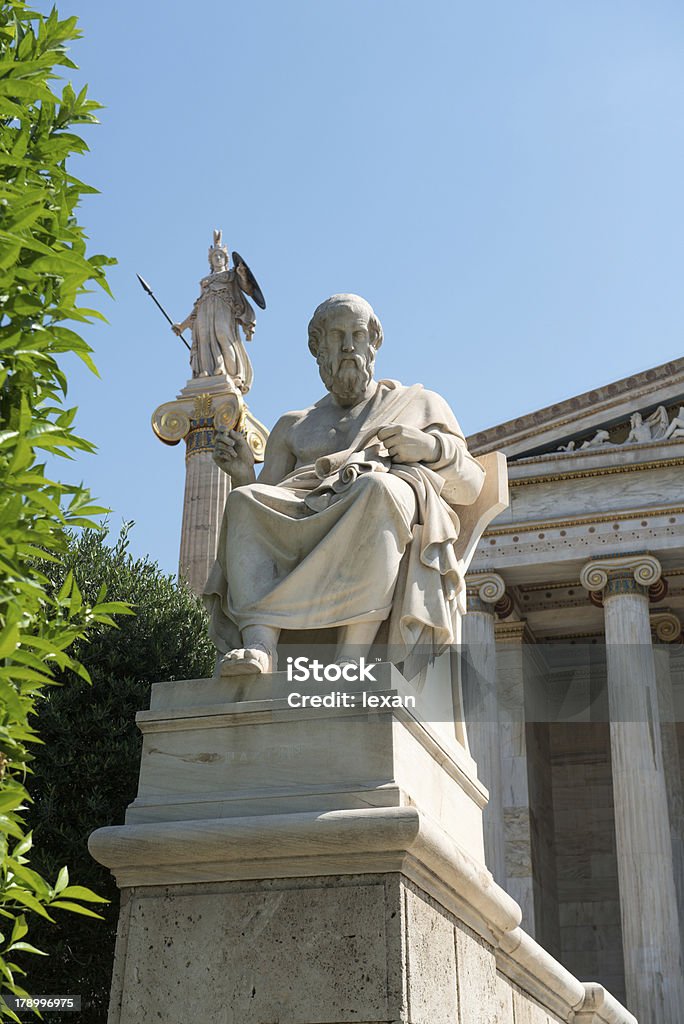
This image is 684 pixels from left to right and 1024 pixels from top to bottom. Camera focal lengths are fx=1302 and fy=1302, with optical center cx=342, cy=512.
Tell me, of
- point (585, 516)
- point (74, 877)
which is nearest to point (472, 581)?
point (585, 516)

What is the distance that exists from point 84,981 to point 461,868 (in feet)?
26.3

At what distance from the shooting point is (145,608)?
549 inches

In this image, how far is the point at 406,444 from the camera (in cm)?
561

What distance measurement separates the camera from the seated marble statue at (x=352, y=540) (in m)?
5.07

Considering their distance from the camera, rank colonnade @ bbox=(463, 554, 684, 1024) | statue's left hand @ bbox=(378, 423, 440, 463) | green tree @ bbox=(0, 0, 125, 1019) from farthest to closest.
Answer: colonnade @ bbox=(463, 554, 684, 1024), statue's left hand @ bbox=(378, 423, 440, 463), green tree @ bbox=(0, 0, 125, 1019)

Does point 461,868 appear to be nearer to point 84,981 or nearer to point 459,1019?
point 459,1019

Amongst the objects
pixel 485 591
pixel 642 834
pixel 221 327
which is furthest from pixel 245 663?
pixel 221 327

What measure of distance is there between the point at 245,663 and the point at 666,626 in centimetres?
1829

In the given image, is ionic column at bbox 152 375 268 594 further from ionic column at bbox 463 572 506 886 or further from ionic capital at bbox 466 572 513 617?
ionic column at bbox 463 572 506 886

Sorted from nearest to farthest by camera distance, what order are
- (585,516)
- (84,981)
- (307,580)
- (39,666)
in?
(39,666)
(307,580)
(84,981)
(585,516)

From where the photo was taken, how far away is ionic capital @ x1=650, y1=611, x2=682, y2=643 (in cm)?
2200

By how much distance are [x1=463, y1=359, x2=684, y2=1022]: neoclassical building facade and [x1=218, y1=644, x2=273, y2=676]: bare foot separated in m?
14.5

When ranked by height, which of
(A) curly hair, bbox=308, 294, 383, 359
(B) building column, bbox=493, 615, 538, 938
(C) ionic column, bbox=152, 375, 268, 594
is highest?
(C) ionic column, bbox=152, 375, 268, 594

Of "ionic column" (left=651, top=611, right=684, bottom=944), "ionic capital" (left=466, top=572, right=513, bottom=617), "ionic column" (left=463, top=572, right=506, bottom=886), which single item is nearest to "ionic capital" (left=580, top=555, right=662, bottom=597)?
"ionic capital" (left=466, top=572, right=513, bottom=617)
